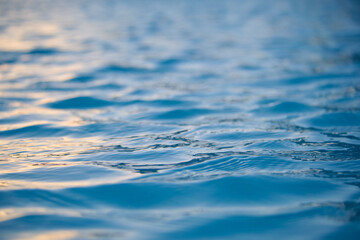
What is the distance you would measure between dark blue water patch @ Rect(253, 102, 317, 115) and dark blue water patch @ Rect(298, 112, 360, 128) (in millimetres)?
242

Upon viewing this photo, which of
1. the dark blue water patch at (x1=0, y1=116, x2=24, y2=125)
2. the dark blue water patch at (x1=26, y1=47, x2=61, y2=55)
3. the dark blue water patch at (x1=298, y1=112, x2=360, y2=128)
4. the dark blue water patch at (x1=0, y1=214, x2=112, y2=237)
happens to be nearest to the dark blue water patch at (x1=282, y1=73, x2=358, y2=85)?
the dark blue water patch at (x1=298, y1=112, x2=360, y2=128)

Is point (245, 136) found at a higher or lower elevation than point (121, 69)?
lower

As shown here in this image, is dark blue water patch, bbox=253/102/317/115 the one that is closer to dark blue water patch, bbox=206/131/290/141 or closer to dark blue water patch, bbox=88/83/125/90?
dark blue water patch, bbox=206/131/290/141

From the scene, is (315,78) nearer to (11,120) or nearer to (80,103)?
(80,103)

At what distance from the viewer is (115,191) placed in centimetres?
192

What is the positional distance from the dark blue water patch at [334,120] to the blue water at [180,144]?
3 cm

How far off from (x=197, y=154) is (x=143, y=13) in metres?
12.1

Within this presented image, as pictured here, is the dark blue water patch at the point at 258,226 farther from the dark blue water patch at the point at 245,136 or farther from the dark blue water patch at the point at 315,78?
the dark blue water patch at the point at 315,78

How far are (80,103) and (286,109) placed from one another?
2197 mm

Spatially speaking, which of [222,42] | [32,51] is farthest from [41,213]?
[222,42]

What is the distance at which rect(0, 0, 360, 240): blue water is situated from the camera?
1.66m

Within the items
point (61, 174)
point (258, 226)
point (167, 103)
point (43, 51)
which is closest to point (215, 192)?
point (258, 226)

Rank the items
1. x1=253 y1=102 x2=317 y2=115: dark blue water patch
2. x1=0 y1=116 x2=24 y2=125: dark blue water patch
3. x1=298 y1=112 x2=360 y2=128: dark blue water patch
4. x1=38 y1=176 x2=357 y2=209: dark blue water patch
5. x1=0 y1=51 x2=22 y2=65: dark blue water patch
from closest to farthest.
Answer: x1=38 y1=176 x2=357 y2=209: dark blue water patch
x1=298 y1=112 x2=360 y2=128: dark blue water patch
x1=0 y1=116 x2=24 y2=125: dark blue water patch
x1=253 y1=102 x2=317 y2=115: dark blue water patch
x1=0 y1=51 x2=22 y2=65: dark blue water patch

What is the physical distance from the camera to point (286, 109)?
3631 mm
